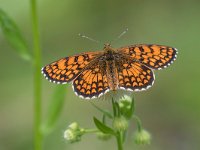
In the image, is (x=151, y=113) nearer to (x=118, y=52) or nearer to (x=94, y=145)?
(x=94, y=145)

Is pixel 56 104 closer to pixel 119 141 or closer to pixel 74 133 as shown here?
pixel 74 133

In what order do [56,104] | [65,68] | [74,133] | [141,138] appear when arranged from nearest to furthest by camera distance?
1. [65,68]
2. [74,133]
3. [141,138]
4. [56,104]

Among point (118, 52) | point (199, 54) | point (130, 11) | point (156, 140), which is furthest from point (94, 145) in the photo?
point (130, 11)

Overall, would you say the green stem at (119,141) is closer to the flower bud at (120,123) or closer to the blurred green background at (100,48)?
the flower bud at (120,123)

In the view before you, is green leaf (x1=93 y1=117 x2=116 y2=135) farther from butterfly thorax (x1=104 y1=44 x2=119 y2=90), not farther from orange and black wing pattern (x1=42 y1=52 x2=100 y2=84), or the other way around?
orange and black wing pattern (x1=42 y1=52 x2=100 y2=84)

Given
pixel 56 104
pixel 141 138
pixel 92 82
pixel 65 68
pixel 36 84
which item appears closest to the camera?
pixel 92 82

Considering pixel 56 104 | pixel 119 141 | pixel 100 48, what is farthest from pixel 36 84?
pixel 100 48

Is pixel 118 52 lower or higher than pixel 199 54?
lower

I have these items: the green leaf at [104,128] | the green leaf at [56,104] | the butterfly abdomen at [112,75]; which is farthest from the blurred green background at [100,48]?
the green leaf at [104,128]
